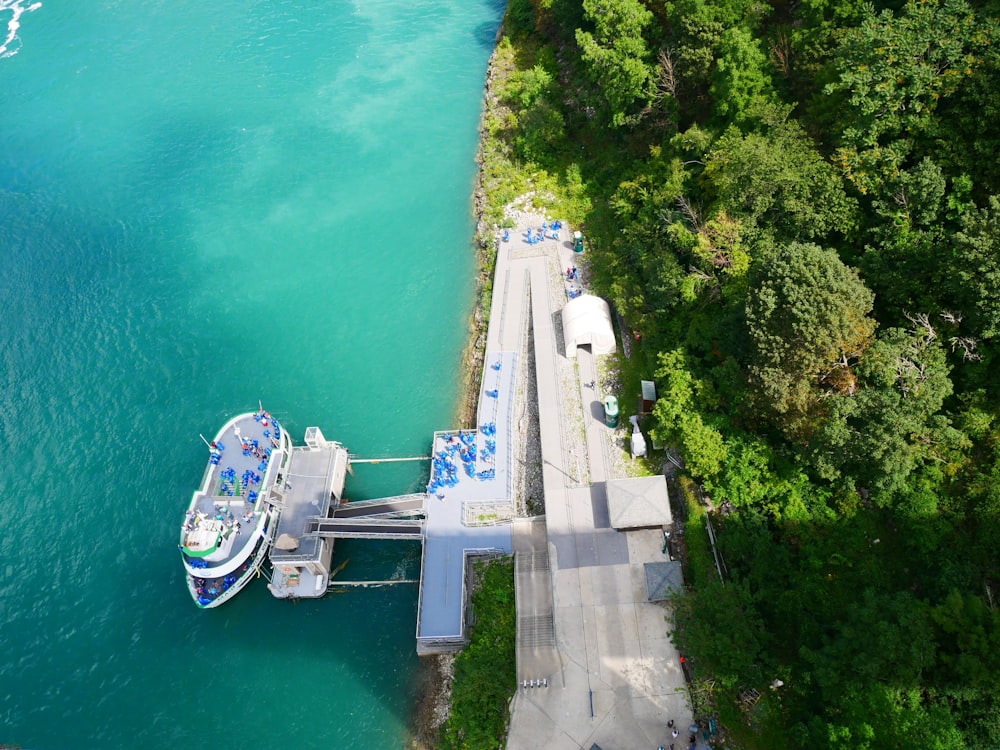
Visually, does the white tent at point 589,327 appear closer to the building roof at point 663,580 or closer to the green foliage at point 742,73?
the green foliage at point 742,73

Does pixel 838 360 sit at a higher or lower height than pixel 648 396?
higher

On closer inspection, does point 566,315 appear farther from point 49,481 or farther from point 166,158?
point 166,158

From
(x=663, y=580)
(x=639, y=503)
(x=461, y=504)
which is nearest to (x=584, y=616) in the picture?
(x=663, y=580)

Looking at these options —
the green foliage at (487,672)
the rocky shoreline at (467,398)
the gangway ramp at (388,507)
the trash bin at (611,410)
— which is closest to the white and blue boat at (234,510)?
the gangway ramp at (388,507)

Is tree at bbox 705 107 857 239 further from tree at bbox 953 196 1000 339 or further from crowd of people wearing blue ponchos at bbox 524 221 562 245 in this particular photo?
crowd of people wearing blue ponchos at bbox 524 221 562 245

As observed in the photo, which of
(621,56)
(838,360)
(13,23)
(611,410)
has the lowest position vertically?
(611,410)

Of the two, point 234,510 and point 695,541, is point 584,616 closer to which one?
point 695,541
